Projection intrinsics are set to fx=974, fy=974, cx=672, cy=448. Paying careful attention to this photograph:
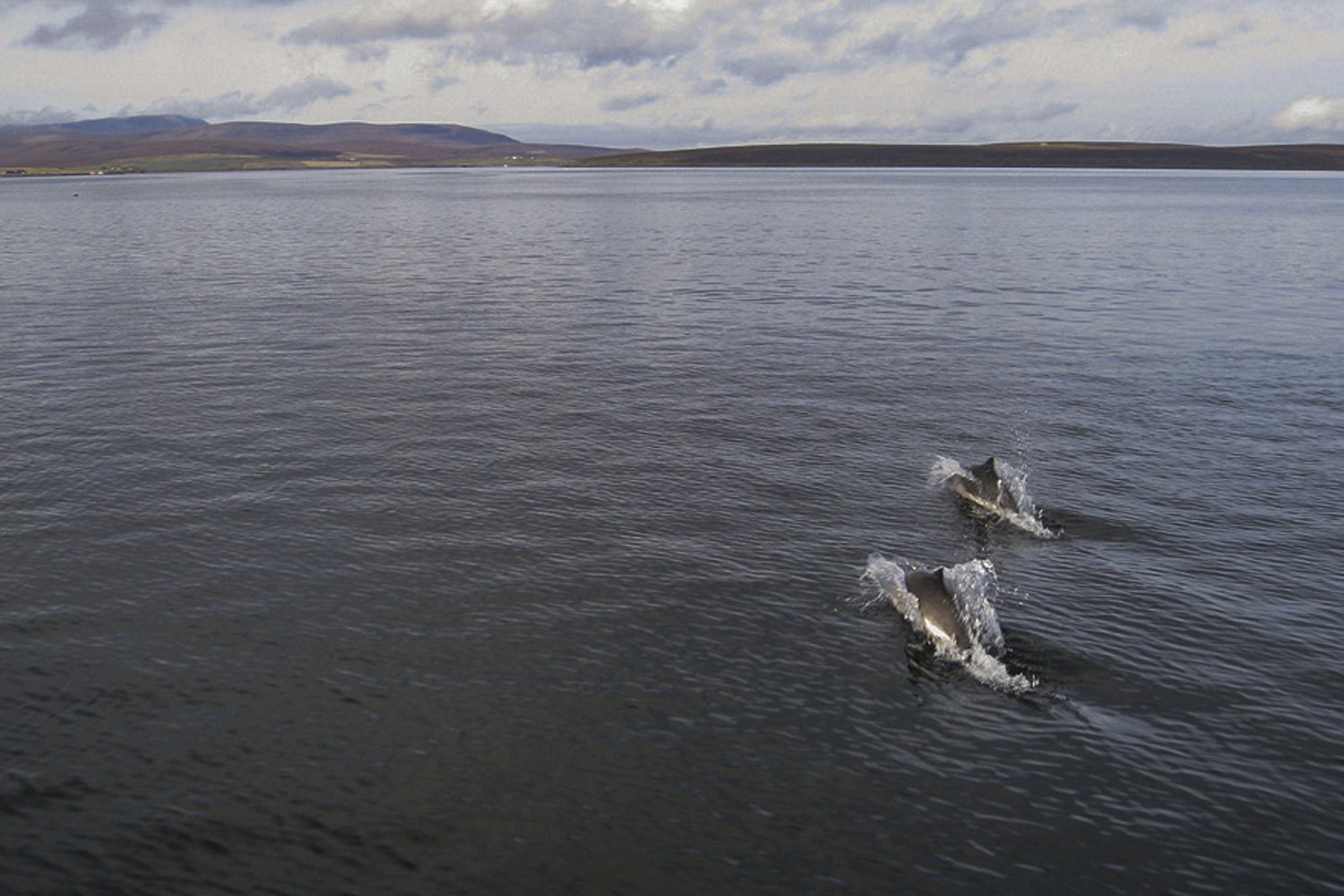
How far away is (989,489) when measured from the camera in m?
33.5

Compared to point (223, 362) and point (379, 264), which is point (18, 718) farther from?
point (379, 264)

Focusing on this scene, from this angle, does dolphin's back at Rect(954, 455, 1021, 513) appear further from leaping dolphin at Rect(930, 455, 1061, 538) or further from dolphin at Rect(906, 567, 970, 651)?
dolphin at Rect(906, 567, 970, 651)

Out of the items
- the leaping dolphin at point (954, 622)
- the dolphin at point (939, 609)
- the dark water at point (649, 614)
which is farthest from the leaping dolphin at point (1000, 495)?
the dolphin at point (939, 609)

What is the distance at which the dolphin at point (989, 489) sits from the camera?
33.2 meters

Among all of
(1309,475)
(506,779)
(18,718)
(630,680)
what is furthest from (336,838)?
(1309,475)

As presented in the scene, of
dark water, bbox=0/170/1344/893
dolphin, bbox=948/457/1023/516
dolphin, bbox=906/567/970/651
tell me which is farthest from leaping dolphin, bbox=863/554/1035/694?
dolphin, bbox=948/457/1023/516

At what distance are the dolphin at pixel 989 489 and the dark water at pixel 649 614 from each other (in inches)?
72.5

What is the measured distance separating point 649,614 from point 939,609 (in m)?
7.68

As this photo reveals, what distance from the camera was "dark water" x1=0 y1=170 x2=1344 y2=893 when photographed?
59.7ft

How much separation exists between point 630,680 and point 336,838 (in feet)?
24.8

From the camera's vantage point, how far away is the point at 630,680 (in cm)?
2328

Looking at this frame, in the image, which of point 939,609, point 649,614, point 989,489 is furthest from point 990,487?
point 649,614

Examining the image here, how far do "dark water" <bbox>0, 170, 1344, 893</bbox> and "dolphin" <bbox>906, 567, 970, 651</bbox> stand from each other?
0.92 meters

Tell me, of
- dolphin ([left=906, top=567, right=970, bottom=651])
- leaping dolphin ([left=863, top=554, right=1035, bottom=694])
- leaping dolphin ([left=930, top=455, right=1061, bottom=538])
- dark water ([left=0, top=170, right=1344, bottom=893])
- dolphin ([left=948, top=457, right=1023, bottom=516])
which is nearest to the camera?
dark water ([left=0, top=170, right=1344, bottom=893])
